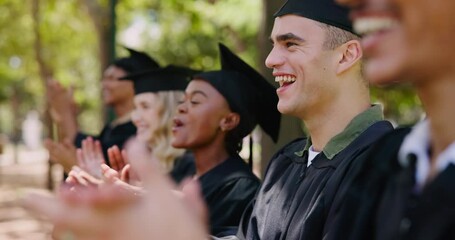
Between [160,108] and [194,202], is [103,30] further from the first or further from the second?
[194,202]

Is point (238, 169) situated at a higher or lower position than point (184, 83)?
lower

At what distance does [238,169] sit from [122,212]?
10.0 feet

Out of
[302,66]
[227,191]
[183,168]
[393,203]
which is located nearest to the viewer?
[393,203]

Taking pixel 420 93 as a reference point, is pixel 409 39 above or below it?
above

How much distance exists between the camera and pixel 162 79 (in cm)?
555

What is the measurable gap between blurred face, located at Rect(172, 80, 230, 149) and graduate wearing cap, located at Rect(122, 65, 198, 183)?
924 mm

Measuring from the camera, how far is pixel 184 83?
222 inches

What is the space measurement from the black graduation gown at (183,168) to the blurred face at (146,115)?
27 centimetres

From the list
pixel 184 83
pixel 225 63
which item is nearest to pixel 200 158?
pixel 225 63

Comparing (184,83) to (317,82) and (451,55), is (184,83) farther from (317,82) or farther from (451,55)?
(451,55)

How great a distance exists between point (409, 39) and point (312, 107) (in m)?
1.55

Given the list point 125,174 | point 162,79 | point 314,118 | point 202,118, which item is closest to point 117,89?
point 162,79

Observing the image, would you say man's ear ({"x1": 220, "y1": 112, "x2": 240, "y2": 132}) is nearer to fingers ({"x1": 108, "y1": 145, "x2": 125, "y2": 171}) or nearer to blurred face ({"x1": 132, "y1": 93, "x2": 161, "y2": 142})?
fingers ({"x1": 108, "y1": 145, "x2": 125, "y2": 171})

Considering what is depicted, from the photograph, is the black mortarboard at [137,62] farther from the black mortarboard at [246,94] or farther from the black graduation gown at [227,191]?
the black graduation gown at [227,191]
